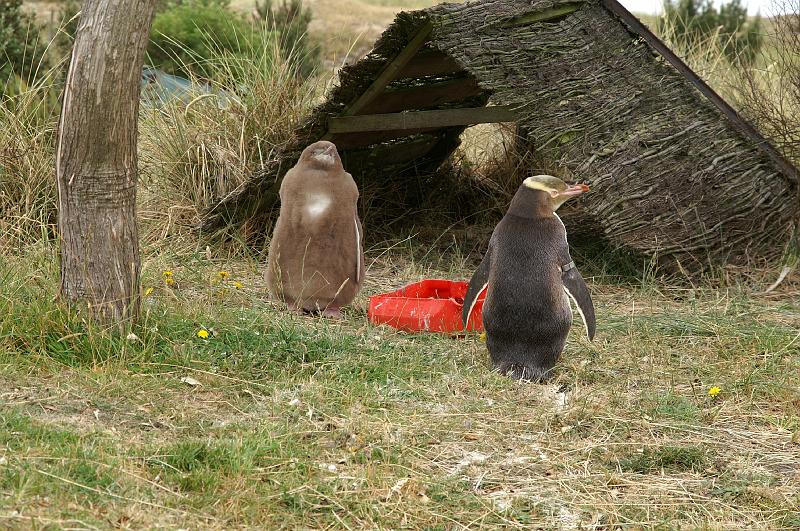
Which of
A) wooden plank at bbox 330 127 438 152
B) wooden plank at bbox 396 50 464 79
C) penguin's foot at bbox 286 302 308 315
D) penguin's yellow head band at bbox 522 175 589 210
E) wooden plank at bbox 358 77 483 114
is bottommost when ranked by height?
penguin's foot at bbox 286 302 308 315

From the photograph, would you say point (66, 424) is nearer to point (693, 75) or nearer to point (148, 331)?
point (148, 331)

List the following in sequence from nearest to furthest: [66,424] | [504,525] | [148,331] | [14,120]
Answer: [504,525], [66,424], [148,331], [14,120]

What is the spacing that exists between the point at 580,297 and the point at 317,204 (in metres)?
1.57

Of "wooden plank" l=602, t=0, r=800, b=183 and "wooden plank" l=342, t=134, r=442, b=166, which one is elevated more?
"wooden plank" l=602, t=0, r=800, b=183

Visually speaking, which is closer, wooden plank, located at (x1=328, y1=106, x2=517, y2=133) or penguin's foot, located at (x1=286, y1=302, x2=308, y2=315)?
penguin's foot, located at (x1=286, y1=302, x2=308, y2=315)

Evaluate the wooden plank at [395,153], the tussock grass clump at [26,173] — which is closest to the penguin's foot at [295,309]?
the tussock grass clump at [26,173]

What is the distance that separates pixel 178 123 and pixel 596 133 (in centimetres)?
316

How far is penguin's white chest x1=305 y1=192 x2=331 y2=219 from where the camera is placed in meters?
5.50

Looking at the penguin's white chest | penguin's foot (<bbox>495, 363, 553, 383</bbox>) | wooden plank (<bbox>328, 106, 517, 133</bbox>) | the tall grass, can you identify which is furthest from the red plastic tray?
the tall grass

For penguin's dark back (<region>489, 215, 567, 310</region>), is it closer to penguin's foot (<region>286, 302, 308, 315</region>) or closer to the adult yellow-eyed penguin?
the adult yellow-eyed penguin

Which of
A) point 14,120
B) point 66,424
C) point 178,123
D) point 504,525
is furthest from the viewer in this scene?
point 178,123

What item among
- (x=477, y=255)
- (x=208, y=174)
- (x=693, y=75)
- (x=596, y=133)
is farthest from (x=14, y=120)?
(x=693, y=75)

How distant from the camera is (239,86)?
7855 mm

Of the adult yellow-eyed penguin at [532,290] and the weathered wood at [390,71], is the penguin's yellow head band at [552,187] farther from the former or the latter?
the weathered wood at [390,71]
